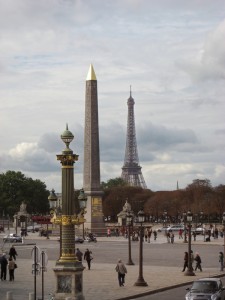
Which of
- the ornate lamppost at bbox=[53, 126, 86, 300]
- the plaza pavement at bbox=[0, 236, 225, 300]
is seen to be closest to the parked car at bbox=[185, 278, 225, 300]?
the ornate lamppost at bbox=[53, 126, 86, 300]

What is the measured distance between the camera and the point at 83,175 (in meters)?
91.1

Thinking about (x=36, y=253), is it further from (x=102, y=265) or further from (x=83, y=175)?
(x=83, y=175)

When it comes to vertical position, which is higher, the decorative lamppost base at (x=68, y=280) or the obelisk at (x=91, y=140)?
the obelisk at (x=91, y=140)

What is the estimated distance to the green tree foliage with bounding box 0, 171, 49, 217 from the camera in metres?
162

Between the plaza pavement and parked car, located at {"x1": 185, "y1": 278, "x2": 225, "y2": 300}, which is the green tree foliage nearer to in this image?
the plaza pavement

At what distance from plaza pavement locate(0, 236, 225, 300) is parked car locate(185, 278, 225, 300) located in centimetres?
369

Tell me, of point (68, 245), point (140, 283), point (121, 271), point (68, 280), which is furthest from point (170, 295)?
point (68, 245)

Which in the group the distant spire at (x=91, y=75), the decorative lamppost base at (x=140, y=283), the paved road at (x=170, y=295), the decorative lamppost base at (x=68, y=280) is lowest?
the paved road at (x=170, y=295)

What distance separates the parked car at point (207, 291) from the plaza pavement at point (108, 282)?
3.69 metres

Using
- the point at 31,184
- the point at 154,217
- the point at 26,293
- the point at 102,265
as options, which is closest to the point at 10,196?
the point at 31,184

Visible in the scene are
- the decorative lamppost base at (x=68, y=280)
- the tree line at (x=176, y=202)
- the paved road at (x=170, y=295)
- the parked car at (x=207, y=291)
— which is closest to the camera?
the decorative lamppost base at (x=68, y=280)

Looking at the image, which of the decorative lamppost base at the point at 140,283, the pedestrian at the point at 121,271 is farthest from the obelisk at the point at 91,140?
the pedestrian at the point at 121,271

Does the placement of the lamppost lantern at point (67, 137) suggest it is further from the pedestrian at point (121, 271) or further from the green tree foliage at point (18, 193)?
the green tree foliage at point (18, 193)

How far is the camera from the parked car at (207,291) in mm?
24688
